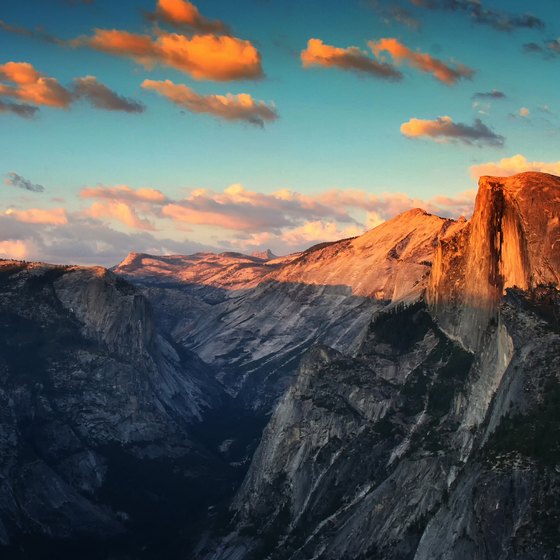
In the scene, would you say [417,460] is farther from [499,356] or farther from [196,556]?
[196,556]

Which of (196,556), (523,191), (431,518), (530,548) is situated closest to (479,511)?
(530,548)

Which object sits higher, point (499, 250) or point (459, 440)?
point (499, 250)

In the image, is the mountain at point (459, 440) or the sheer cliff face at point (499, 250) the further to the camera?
the sheer cliff face at point (499, 250)

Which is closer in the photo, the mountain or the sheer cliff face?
the mountain

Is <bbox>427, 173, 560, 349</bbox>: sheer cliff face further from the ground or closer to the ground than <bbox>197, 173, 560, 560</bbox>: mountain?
further from the ground

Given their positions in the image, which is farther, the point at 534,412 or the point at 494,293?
the point at 494,293
